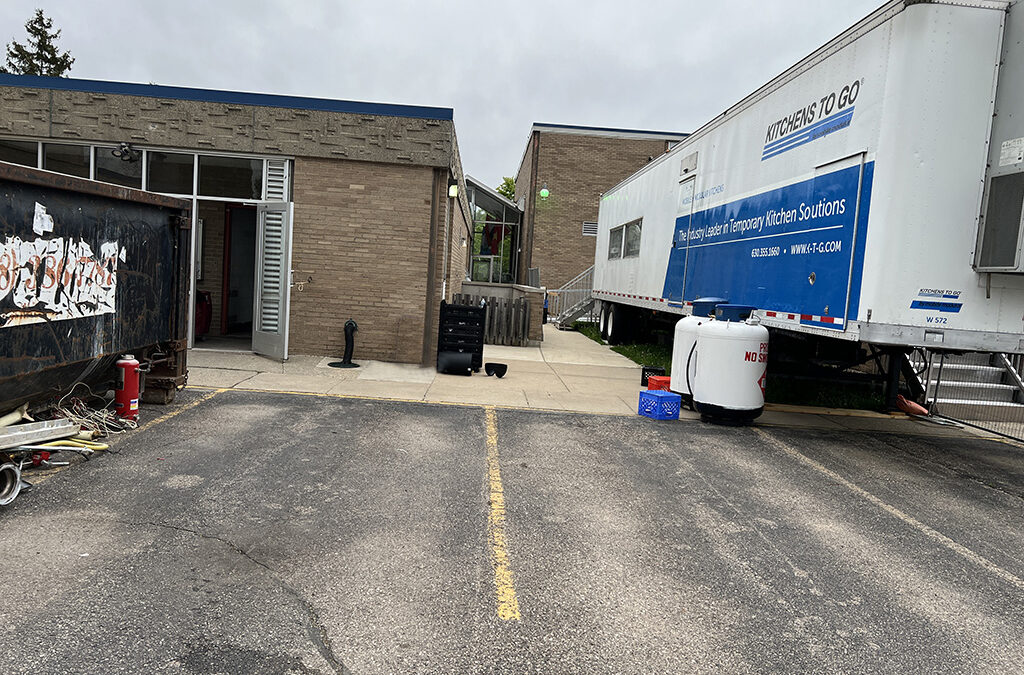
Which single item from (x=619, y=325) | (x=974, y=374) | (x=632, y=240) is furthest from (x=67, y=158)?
(x=974, y=374)

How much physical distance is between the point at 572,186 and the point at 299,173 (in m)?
18.9

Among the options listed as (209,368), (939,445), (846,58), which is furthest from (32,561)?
(939,445)

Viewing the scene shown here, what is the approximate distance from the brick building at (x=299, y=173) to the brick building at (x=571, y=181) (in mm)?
17428

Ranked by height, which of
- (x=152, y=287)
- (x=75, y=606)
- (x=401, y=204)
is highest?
(x=401, y=204)

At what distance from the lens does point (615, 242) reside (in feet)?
59.7

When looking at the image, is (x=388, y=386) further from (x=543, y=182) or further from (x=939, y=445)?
(x=543, y=182)

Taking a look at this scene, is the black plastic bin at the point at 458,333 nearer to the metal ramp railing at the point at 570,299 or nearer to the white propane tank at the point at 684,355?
the white propane tank at the point at 684,355

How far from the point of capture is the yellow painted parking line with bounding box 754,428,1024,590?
4609 millimetres

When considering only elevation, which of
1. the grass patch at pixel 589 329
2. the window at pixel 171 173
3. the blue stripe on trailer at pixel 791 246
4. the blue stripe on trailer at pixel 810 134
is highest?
the blue stripe on trailer at pixel 810 134

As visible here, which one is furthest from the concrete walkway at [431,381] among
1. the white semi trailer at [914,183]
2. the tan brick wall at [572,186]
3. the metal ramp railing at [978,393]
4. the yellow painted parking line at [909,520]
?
the tan brick wall at [572,186]

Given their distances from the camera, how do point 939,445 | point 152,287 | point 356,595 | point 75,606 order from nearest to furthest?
point 75,606 → point 356,595 → point 152,287 → point 939,445

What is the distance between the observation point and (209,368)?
10531mm

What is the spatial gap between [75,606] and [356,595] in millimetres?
1315

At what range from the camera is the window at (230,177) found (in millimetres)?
11789
